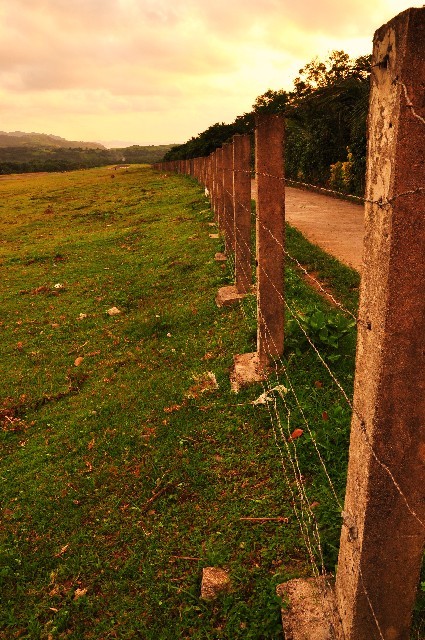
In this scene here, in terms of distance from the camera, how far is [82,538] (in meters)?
3.37

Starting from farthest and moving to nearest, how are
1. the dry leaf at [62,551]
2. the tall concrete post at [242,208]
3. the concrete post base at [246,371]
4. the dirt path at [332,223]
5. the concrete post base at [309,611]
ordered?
the dirt path at [332,223]
the tall concrete post at [242,208]
the concrete post base at [246,371]
the dry leaf at [62,551]
the concrete post base at [309,611]

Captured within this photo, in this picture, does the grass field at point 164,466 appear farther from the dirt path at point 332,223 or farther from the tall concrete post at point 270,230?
the dirt path at point 332,223

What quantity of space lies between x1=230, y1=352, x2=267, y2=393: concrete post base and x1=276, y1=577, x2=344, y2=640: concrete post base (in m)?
2.06

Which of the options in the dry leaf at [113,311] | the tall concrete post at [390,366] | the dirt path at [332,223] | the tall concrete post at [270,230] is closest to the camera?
the tall concrete post at [390,366]

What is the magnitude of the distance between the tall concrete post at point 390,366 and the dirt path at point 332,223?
5.79m

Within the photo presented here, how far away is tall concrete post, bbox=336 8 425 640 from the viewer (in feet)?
4.17

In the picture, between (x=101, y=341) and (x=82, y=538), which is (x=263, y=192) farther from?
(x=101, y=341)

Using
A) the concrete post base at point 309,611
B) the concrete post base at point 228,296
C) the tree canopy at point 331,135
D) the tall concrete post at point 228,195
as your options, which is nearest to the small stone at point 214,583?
the concrete post base at point 309,611

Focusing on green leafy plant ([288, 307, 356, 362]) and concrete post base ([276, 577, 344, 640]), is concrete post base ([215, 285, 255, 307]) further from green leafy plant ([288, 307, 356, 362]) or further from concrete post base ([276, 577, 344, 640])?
concrete post base ([276, 577, 344, 640])

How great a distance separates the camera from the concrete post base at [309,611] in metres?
2.20

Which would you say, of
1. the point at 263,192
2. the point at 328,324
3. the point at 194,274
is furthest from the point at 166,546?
the point at 194,274

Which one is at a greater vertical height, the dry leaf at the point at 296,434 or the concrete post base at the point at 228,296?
the concrete post base at the point at 228,296

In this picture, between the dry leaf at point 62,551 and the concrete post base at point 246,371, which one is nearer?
the dry leaf at point 62,551

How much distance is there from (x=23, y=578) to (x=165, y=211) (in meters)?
15.4
